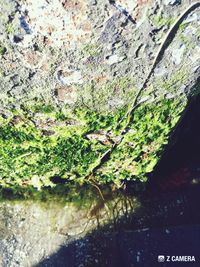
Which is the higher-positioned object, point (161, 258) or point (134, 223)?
point (134, 223)

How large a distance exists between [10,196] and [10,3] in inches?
102

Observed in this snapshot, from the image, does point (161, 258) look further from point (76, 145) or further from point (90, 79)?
point (90, 79)

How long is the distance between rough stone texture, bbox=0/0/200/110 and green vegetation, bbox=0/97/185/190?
6.7 inches

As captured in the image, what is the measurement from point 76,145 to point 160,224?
4.51 feet

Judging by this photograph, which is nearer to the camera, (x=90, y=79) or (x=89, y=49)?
(x=89, y=49)

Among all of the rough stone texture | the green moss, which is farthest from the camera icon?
the rough stone texture

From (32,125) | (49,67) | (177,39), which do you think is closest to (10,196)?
(32,125)

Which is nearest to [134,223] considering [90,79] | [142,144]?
[142,144]

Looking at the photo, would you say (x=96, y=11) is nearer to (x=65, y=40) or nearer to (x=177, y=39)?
(x=65, y=40)

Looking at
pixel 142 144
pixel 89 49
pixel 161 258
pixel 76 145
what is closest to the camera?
pixel 89 49

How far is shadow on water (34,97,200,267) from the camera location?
11.7 feet

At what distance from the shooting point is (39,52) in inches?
76.4

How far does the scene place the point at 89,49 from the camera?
1974 mm

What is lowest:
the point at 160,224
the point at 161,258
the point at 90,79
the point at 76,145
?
the point at 161,258
